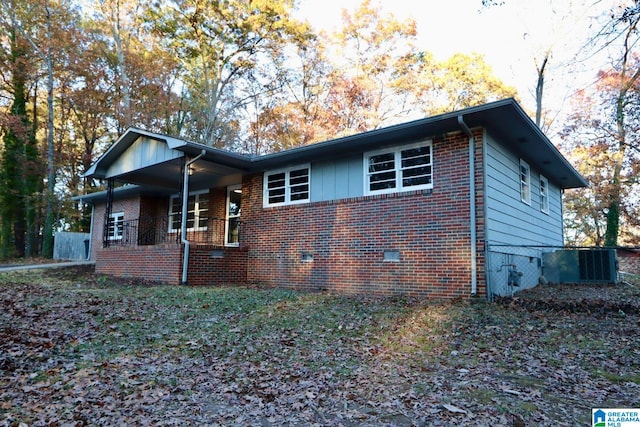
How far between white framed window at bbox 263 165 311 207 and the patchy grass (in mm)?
4055

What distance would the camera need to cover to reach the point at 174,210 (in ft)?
53.3

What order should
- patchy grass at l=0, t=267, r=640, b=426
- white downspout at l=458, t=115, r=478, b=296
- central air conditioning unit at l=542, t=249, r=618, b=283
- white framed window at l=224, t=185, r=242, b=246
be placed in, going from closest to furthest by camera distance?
patchy grass at l=0, t=267, r=640, b=426
white downspout at l=458, t=115, r=478, b=296
central air conditioning unit at l=542, t=249, r=618, b=283
white framed window at l=224, t=185, r=242, b=246

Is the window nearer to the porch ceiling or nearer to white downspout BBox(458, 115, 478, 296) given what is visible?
the porch ceiling

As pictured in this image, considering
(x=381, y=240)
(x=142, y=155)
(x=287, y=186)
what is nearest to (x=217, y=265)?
(x=287, y=186)

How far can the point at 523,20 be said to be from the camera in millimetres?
15000

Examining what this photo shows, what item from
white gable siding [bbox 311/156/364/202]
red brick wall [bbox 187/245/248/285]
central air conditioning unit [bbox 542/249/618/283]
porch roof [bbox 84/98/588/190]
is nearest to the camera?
porch roof [bbox 84/98/588/190]

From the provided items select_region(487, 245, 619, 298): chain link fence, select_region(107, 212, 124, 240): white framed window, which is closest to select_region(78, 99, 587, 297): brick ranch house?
select_region(487, 245, 619, 298): chain link fence

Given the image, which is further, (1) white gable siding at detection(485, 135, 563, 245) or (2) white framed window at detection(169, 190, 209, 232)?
(2) white framed window at detection(169, 190, 209, 232)

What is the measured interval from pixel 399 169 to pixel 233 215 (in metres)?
6.39

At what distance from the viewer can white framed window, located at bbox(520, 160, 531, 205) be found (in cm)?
1089

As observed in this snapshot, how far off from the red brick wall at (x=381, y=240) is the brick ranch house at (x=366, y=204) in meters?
0.02

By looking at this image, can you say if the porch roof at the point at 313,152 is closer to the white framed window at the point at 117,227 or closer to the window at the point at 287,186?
the window at the point at 287,186

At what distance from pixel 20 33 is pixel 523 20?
22.5m

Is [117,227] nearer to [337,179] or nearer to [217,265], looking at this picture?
[217,265]
